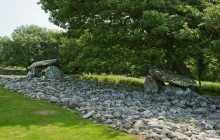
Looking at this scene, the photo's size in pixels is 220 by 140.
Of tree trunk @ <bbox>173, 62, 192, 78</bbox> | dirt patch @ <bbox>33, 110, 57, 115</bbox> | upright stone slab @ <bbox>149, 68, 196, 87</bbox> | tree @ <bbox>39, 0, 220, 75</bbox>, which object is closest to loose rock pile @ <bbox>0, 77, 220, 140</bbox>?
upright stone slab @ <bbox>149, 68, 196, 87</bbox>

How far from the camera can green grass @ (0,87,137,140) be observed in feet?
40.8

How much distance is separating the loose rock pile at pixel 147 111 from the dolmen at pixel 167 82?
2.42ft

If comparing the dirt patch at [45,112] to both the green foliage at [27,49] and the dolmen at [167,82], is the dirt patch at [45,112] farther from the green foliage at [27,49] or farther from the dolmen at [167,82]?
the green foliage at [27,49]

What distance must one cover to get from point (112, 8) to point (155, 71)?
19.7 feet

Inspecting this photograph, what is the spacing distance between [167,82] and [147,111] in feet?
26.8

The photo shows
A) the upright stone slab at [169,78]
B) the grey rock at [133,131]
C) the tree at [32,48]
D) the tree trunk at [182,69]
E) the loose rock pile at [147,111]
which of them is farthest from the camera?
the tree at [32,48]

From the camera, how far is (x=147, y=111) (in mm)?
15477

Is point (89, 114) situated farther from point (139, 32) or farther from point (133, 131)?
point (139, 32)

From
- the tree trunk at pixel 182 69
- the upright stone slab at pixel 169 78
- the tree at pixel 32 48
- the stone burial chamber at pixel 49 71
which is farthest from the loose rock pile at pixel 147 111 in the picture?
the tree at pixel 32 48

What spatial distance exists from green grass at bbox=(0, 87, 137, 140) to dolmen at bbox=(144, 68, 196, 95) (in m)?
8.40

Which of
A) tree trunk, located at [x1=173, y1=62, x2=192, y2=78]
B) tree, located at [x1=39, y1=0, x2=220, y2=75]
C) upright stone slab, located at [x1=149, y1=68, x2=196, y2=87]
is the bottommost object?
upright stone slab, located at [x1=149, y1=68, x2=196, y2=87]

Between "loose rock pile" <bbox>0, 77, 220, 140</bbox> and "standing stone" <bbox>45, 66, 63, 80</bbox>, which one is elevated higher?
"standing stone" <bbox>45, 66, 63, 80</bbox>

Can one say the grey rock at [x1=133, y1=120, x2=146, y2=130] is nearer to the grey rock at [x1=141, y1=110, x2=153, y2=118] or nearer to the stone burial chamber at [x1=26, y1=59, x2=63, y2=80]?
the grey rock at [x1=141, y1=110, x2=153, y2=118]

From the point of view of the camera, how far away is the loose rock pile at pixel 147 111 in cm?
1274
